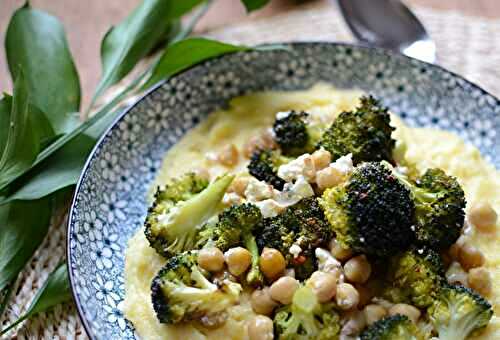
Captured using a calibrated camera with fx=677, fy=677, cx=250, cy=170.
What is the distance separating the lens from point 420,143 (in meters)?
4.36

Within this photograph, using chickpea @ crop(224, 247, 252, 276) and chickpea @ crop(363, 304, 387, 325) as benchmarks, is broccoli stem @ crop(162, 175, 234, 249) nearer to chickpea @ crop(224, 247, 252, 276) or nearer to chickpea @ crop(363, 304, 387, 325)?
chickpea @ crop(224, 247, 252, 276)

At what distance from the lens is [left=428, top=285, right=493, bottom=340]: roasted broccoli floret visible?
10.4 feet

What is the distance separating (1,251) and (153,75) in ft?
4.81

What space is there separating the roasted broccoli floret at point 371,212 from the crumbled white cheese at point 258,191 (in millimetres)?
342

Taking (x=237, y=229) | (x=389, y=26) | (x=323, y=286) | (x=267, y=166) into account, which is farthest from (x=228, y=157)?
(x=389, y=26)

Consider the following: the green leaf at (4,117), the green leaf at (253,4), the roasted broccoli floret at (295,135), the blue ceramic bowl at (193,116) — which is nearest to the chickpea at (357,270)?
the roasted broccoli floret at (295,135)

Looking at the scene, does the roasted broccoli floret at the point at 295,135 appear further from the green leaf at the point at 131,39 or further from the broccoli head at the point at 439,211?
the green leaf at the point at 131,39

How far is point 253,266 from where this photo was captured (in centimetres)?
344

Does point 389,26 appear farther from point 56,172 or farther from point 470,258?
point 56,172

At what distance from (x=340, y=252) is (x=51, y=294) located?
1611 mm

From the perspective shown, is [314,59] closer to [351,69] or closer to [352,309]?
[351,69]

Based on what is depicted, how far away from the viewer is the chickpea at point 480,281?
11.2ft

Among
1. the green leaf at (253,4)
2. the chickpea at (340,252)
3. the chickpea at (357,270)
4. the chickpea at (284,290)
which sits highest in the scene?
the green leaf at (253,4)

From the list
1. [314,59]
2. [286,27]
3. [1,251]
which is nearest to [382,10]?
[286,27]
